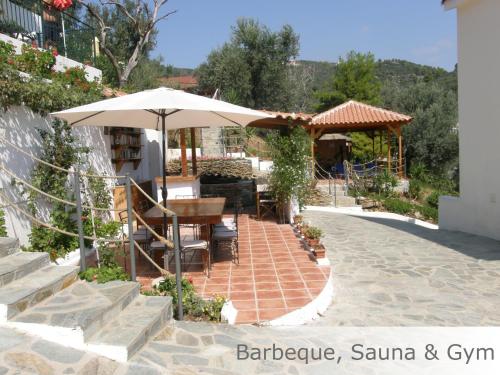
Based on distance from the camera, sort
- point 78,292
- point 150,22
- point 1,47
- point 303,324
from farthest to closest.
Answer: point 150,22
point 1,47
point 303,324
point 78,292

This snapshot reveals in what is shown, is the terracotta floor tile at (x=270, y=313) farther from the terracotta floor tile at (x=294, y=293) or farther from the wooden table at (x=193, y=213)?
the wooden table at (x=193, y=213)

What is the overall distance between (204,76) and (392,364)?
1061 inches

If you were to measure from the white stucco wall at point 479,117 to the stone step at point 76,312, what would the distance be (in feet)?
27.3

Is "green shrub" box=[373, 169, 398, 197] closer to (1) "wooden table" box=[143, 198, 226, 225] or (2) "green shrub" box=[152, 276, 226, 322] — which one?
(1) "wooden table" box=[143, 198, 226, 225]

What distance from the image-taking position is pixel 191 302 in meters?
4.36

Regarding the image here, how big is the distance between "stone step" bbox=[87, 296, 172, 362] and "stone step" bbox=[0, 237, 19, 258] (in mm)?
1502

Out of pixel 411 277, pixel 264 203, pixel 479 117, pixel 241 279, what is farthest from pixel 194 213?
pixel 479 117

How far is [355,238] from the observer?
930 centimetres

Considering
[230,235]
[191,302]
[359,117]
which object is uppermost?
[359,117]

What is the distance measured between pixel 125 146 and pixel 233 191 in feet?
17.8

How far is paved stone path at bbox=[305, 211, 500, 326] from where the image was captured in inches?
195

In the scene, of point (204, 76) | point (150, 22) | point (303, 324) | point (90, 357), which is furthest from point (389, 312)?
point (204, 76)

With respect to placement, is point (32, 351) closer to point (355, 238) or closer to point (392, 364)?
point (392, 364)

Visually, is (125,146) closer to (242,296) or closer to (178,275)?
(242,296)
